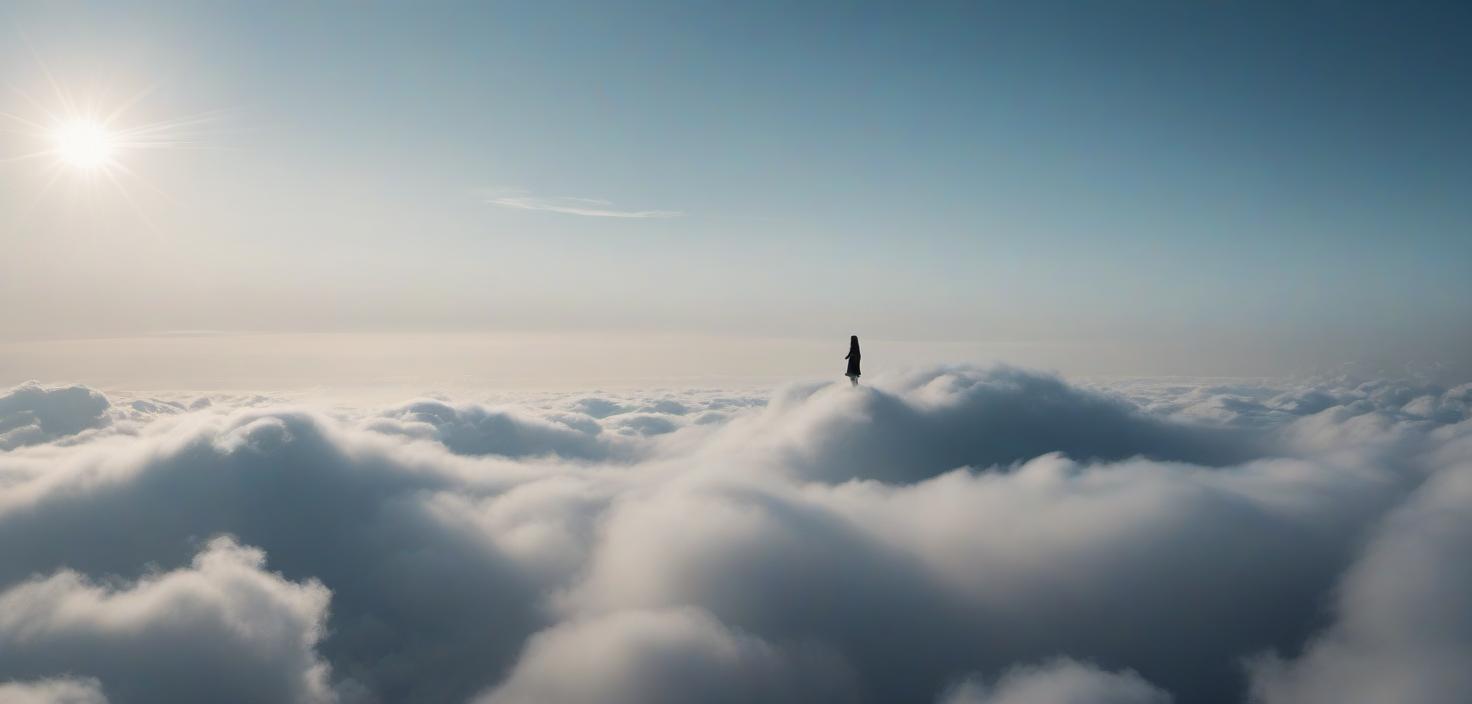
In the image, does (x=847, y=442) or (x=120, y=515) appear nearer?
(x=847, y=442)

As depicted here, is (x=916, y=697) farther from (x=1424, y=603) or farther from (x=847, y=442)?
(x=1424, y=603)

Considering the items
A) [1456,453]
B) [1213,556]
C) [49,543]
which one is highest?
[1456,453]

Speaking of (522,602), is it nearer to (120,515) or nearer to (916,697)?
(916,697)

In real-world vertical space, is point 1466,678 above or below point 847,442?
below

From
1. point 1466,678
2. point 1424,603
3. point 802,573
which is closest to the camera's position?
point 1466,678

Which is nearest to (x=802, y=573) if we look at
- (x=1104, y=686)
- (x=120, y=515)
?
(x=1104, y=686)

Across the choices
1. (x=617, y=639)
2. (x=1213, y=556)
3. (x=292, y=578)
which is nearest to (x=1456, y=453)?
(x=1213, y=556)

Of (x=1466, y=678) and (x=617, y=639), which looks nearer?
(x=1466, y=678)

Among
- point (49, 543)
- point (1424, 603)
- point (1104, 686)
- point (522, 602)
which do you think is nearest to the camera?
point (1424, 603)

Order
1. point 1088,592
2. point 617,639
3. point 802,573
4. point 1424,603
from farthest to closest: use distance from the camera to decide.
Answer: point 802,573
point 1088,592
point 617,639
point 1424,603
